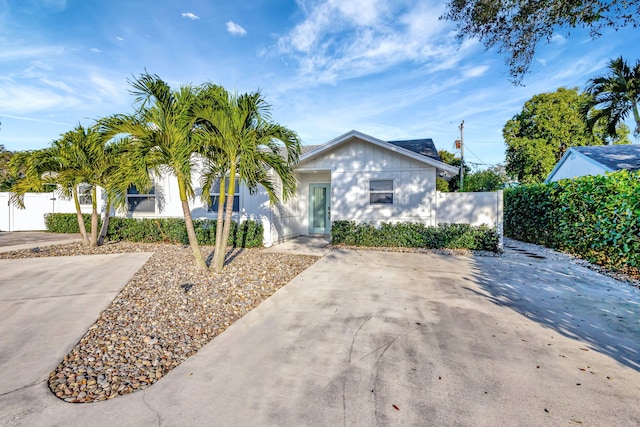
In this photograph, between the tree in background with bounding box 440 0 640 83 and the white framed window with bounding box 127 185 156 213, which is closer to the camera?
the tree in background with bounding box 440 0 640 83

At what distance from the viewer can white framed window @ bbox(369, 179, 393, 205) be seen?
9570 millimetres

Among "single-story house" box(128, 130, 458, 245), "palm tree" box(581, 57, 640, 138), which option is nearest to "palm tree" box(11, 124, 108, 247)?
"single-story house" box(128, 130, 458, 245)

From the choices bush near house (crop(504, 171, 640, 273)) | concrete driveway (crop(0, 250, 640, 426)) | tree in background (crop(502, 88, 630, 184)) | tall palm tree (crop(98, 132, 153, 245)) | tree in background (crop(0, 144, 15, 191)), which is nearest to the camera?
concrete driveway (crop(0, 250, 640, 426))

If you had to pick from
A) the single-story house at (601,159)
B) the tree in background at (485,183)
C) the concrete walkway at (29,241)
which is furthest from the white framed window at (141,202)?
the tree in background at (485,183)

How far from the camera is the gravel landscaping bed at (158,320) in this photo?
2.50m

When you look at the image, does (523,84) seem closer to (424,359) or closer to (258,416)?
(424,359)

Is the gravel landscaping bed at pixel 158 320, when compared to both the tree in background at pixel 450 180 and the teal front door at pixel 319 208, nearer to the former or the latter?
the teal front door at pixel 319 208

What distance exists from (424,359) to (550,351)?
1362 millimetres

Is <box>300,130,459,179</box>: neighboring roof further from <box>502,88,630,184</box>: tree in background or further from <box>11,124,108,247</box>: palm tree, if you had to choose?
<box>502,88,630,184</box>: tree in background

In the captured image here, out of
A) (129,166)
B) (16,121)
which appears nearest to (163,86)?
(129,166)

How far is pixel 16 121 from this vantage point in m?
15.5

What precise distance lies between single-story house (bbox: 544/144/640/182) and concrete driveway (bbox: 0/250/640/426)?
9.24 meters

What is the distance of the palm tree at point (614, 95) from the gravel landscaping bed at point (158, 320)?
1360 centimetres

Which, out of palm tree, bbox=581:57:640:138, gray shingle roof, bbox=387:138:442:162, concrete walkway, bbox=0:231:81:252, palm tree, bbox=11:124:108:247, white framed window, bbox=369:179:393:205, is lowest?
concrete walkway, bbox=0:231:81:252
